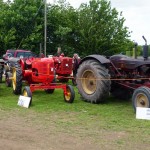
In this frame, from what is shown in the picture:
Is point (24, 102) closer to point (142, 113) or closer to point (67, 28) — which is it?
point (142, 113)

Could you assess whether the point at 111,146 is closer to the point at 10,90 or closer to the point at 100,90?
the point at 100,90

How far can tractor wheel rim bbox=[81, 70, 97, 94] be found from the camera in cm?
1041

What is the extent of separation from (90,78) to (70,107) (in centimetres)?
132

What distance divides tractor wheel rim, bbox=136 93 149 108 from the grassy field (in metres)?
0.31

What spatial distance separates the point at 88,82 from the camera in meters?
10.7

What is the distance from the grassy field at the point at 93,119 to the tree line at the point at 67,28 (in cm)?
1543

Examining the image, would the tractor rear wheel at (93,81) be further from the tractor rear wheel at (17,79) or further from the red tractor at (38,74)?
the tractor rear wheel at (17,79)

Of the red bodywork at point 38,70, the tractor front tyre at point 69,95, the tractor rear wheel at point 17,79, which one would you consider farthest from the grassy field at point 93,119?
the red bodywork at point 38,70

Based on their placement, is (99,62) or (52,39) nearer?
A: (99,62)

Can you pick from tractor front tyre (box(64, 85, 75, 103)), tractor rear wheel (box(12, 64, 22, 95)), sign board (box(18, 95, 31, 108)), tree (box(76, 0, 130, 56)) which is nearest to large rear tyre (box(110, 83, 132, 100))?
tractor front tyre (box(64, 85, 75, 103))

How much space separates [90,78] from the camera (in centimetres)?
1059

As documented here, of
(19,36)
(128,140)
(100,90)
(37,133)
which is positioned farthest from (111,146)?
(19,36)

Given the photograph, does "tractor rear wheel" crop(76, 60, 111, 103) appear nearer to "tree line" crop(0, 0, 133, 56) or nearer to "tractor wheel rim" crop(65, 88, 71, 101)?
"tractor wheel rim" crop(65, 88, 71, 101)

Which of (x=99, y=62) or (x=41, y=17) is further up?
(x=41, y=17)
